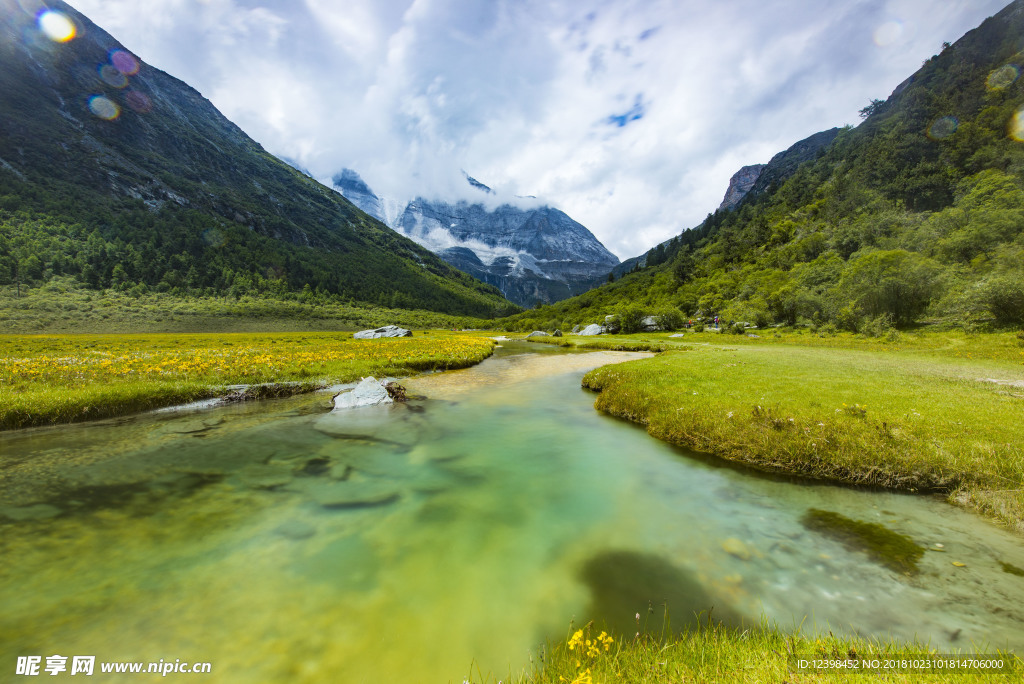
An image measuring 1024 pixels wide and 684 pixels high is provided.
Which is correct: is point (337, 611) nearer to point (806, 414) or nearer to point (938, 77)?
point (806, 414)

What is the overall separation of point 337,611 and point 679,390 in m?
17.2

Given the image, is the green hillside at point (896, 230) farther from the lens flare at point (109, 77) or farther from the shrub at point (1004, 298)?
the lens flare at point (109, 77)

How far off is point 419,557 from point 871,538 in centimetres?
1023

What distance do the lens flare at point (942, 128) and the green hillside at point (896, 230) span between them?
1.22ft

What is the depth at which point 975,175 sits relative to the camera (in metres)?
80.6

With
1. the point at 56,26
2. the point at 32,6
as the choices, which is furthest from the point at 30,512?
the point at 32,6

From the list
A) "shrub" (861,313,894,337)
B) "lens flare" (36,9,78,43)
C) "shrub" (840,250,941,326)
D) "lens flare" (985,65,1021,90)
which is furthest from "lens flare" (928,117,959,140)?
"lens flare" (36,9,78,43)

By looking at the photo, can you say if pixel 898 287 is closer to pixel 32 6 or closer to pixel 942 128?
pixel 942 128

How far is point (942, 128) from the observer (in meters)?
97.8

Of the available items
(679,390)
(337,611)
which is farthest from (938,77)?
(337,611)

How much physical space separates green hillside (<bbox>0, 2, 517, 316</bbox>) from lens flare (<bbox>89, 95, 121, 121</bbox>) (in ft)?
2.48

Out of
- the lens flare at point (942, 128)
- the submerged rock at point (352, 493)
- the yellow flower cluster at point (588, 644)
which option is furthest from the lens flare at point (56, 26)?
the lens flare at point (942, 128)

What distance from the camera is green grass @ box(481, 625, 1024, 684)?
3.93m

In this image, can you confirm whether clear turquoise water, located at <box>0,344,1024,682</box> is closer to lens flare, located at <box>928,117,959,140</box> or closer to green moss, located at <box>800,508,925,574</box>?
green moss, located at <box>800,508,925,574</box>
